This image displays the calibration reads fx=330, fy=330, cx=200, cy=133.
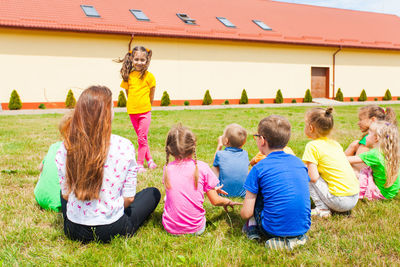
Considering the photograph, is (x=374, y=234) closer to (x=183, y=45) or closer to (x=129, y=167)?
(x=129, y=167)

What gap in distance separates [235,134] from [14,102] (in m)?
16.0

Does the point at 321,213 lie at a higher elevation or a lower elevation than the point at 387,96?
lower

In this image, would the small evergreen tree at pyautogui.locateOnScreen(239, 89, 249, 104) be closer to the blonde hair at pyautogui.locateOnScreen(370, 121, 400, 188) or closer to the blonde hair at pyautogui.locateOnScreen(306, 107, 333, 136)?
the blonde hair at pyautogui.locateOnScreen(370, 121, 400, 188)

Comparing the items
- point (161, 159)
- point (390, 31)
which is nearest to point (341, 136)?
point (161, 159)

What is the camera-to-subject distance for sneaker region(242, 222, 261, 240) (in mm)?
2652

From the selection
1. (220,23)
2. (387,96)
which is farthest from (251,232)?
(387,96)

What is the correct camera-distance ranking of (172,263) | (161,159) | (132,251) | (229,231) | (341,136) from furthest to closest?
(341,136)
(161,159)
(229,231)
(132,251)
(172,263)

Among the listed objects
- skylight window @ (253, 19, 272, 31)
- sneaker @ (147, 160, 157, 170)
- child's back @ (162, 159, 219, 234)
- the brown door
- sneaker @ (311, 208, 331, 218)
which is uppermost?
skylight window @ (253, 19, 272, 31)

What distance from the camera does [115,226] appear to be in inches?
101

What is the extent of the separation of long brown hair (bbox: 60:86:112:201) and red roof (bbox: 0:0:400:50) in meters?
16.6

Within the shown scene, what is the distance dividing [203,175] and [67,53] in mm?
17169

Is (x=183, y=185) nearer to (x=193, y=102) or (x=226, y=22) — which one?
(x=193, y=102)

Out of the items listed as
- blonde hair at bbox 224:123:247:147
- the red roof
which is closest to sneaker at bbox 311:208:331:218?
blonde hair at bbox 224:123:247:147

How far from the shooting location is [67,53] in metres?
17.7
